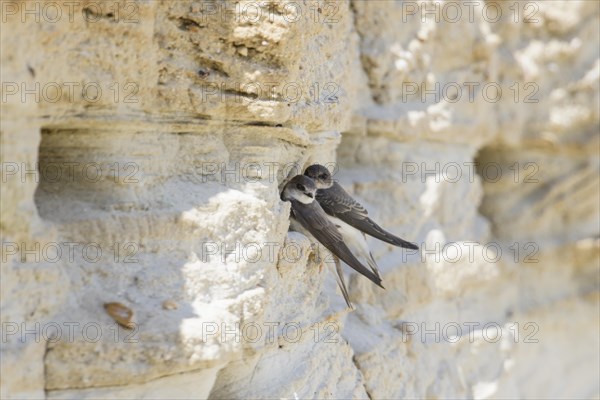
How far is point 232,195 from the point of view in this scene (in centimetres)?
237

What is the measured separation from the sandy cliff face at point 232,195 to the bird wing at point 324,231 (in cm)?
8

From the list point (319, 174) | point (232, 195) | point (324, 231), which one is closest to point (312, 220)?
point (324, 231)

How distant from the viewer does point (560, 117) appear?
449 centimetres

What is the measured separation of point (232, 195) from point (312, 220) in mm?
480

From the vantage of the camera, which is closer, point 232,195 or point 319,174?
point 232,195

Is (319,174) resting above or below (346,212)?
above

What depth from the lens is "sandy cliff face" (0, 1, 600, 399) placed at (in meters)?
2.02


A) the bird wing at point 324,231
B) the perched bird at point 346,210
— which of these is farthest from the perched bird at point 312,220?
the perched bird at point 346,210

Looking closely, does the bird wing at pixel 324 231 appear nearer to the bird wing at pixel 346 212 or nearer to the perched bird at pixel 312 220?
the perched bird at pixel 312 220

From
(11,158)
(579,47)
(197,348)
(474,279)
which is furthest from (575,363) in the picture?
(11,158)

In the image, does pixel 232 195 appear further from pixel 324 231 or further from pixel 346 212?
pixel 346 212

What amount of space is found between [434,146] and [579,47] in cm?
105

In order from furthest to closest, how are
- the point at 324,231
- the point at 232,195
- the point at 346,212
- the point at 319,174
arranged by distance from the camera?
the point at 346,212
the point at 319,174
the point at 324,231
the point at 232,195

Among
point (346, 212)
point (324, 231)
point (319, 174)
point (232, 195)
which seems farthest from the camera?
point (346, 212)
